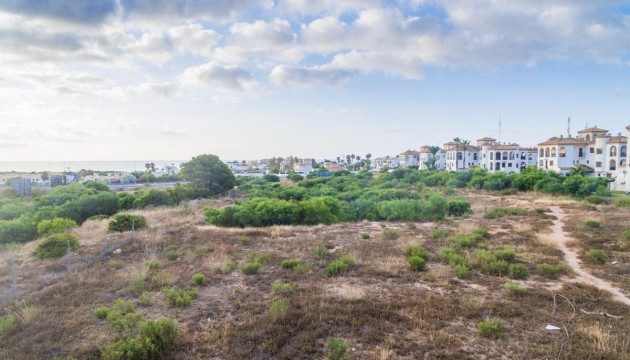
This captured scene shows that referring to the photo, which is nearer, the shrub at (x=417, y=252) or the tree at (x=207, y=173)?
the shrub at (x=417, y=252)

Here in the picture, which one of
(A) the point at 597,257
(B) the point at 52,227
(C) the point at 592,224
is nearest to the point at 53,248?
Answer: (B) the point at 52,227

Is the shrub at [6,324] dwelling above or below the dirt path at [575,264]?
above

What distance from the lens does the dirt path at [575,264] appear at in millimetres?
9383

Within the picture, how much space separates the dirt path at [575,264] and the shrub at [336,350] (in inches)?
301

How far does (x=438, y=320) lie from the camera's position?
7.65m

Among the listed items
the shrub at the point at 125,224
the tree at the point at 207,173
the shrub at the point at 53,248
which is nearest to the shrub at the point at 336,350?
the shrub at the point at 53,248

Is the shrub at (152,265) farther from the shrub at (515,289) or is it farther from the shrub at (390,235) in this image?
the shrub at (515,289)

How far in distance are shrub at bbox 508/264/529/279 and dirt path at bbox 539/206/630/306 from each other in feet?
4.51

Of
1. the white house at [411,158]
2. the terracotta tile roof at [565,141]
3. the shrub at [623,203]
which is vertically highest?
the terracotta tile roof at [565,141]

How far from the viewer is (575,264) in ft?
39.9

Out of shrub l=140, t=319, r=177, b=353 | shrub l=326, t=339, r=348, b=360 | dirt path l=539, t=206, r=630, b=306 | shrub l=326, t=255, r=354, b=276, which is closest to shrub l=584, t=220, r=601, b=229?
dirt path l=539, t=206, r=630, b=306

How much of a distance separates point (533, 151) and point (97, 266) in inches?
3443

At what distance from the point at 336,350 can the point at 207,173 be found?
37.3m

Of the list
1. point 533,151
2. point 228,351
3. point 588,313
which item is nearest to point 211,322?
point 228,351
